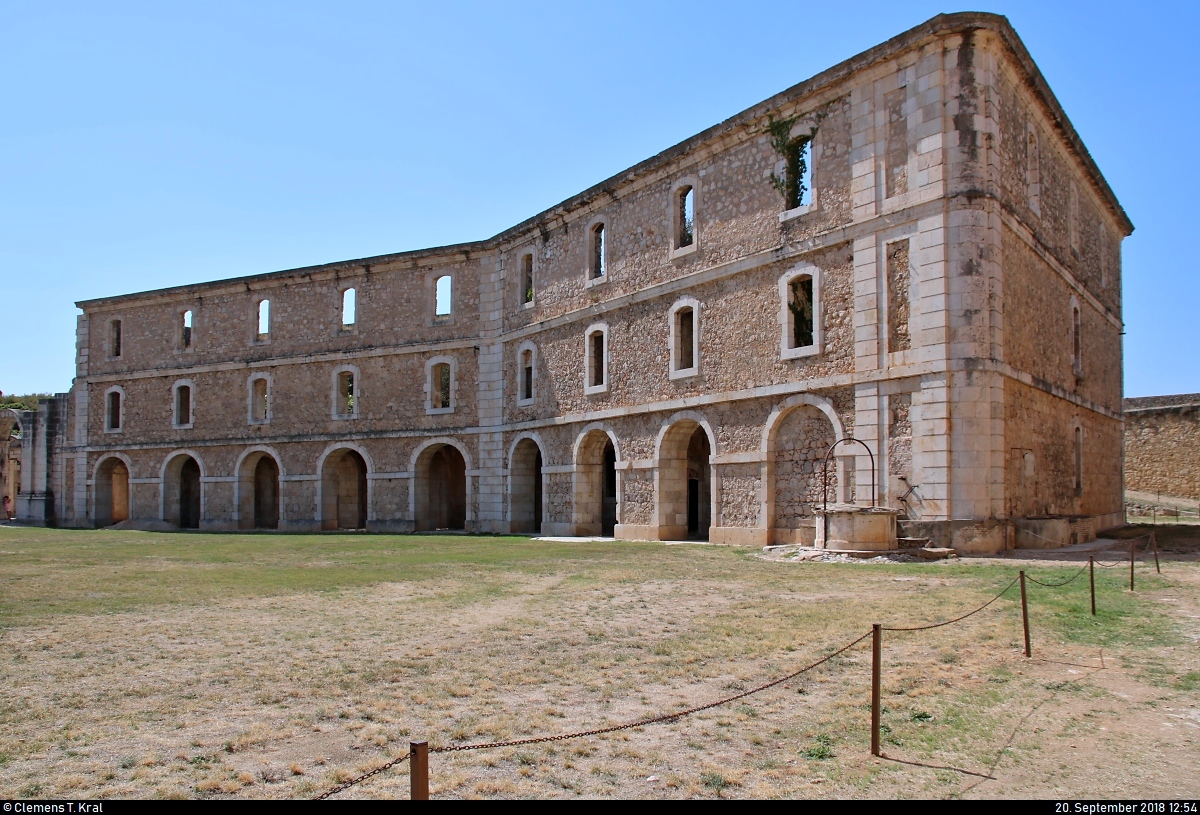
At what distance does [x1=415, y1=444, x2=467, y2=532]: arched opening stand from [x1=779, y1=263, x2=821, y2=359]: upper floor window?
1375 cm

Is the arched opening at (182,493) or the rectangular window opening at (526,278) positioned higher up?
the rectangular window opening at (526,278)

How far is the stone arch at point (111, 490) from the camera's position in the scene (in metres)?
34.2

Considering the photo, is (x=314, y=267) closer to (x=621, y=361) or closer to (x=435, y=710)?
(x=621, y=361)

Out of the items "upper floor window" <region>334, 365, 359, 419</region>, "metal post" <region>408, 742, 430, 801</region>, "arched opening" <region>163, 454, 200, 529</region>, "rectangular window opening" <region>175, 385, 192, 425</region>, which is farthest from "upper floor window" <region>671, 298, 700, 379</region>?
"arched opening" <region>163, 454, 200, 529</region>

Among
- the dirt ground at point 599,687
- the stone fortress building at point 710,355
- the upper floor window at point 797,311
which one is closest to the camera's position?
the dirt ground at point 599,687

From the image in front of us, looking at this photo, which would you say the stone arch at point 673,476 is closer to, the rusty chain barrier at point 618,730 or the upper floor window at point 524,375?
the upper floor window at point 524,375

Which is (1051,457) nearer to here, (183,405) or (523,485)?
(523,485)

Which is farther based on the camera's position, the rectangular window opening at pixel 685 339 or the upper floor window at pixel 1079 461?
the rectangular window opening at pixel 685 339

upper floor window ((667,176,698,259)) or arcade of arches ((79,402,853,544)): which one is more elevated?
upper floor window ((667,176,698,259))

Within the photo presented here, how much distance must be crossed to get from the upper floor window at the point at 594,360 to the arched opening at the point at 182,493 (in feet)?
→ 58.9

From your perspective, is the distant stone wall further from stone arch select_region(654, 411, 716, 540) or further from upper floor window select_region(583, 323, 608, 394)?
upper floor window select_region(583, 323, 608, 394)

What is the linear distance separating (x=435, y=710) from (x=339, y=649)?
2.20 metres

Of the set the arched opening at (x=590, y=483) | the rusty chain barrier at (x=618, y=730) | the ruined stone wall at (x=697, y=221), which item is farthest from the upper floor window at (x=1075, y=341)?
the rusty chain barrier at (x=618, y=730)

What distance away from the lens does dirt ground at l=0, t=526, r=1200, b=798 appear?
4574mm
